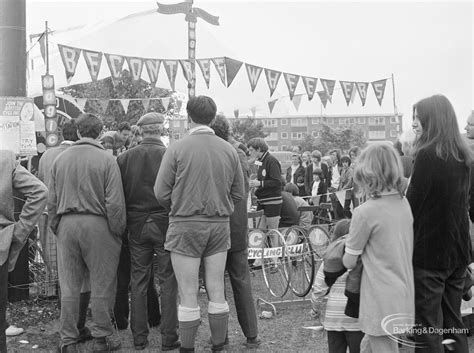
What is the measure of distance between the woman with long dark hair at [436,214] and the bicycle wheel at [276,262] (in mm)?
3127

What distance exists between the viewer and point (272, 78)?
13.9 m

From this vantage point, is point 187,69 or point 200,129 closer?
point 200,129

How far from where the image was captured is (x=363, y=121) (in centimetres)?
10119

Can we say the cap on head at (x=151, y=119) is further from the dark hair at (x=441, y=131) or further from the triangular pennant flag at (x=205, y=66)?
the triangular pennant flag at (x=205, y=66)

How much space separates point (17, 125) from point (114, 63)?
6.78 meters

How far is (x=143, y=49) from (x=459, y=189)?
10955 mm

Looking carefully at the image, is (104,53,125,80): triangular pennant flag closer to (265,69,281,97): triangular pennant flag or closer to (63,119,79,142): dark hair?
(265,69,281,97): triangular pennant flag

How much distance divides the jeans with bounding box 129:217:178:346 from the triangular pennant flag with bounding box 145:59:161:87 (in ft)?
27.8

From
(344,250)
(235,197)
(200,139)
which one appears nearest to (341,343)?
(344,250)

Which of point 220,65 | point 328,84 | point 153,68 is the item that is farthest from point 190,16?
point 328,84

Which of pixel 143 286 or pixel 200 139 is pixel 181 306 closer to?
pixel 143 286

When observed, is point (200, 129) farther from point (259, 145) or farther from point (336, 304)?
point (259, 145)

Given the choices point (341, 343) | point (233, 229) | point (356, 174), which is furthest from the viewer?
point (233, 229)

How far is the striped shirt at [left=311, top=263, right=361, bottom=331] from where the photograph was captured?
373 cm
